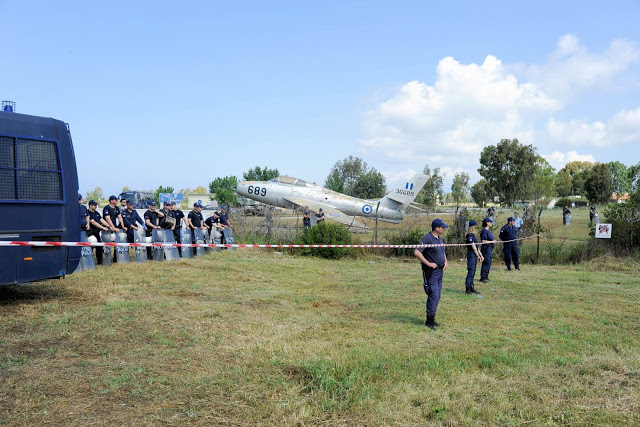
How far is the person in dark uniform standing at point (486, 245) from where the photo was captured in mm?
11375

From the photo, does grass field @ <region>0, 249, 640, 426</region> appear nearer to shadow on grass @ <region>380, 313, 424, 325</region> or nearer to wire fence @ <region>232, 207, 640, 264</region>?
shadow on grass @ <region>380, 313, 424, 325</region>

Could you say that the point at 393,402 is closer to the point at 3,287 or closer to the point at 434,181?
the point at 3,287

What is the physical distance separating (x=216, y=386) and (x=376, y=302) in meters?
5.26

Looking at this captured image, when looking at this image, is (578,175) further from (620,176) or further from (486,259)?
(486,259)

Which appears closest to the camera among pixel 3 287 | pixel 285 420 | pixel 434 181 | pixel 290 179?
pixel 285 420

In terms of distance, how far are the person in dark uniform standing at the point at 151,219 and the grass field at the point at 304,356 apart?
2904 mm

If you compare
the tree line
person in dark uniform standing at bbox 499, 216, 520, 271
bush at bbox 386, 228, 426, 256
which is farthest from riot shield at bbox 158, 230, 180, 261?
the tree line

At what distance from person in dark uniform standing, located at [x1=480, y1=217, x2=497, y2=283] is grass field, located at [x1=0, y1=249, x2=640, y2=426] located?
146cm

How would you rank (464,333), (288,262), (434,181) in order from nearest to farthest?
1. (464,333)
2. (288,262)
3. (434,181)

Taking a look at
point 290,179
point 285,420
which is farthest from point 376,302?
point 290,179

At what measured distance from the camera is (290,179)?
3084 centimetres

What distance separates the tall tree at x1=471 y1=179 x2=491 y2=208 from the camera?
64438 mm

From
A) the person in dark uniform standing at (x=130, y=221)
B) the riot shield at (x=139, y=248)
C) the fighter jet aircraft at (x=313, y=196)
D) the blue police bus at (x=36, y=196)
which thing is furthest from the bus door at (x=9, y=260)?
the fighter jet aircraft at (x=313, y=196)

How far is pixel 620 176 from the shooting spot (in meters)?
86.5
